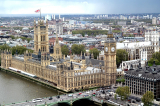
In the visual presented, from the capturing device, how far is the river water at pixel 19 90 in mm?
63094

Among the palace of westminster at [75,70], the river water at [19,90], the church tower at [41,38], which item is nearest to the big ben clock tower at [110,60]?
the palace of westminster at [75,70]

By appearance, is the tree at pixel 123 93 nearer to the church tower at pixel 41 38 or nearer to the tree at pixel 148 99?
the tree at pixel 148 99

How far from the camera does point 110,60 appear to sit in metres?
67.9

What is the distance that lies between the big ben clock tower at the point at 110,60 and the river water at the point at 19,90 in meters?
12.7

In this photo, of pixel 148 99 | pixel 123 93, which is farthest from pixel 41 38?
pixel 148 99

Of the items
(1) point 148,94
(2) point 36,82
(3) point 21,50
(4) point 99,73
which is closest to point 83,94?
(4) point 99,73

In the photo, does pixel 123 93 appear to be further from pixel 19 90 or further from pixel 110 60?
pixel 19 90

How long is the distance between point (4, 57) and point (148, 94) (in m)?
60.1

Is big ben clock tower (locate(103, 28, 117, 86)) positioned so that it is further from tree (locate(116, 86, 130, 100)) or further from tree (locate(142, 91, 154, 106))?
tree (locate(142, 91, 154, 106))

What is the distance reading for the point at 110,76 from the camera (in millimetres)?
68188

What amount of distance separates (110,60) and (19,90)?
75.4ft

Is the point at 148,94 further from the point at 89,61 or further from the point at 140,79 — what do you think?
the point at 89,61

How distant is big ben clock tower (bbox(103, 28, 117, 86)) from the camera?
67.5m

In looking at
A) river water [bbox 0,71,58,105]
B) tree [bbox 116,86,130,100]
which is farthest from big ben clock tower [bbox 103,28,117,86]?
river water [bbox 0,71,58,105]
